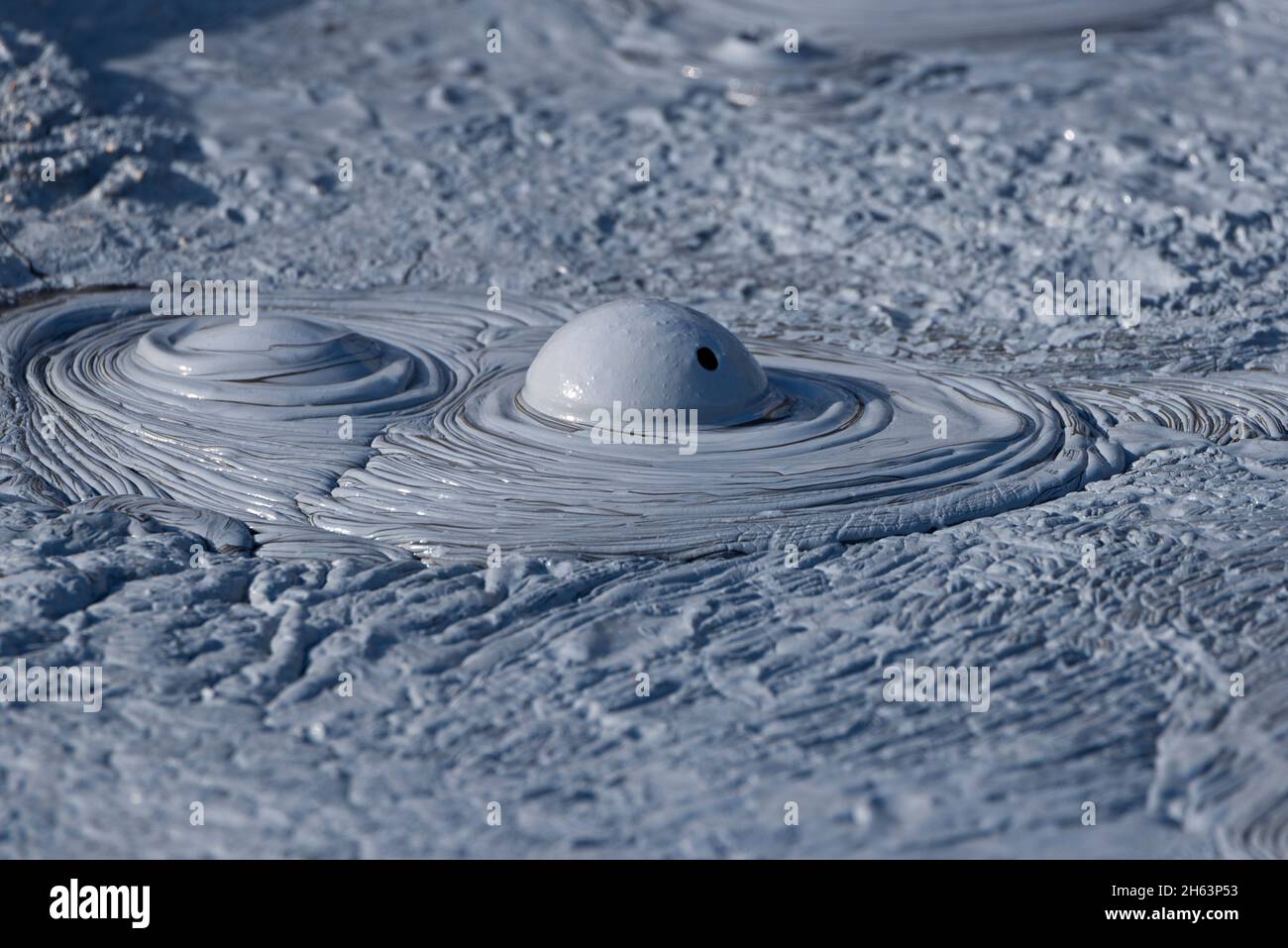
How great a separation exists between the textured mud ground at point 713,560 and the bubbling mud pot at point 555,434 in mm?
116

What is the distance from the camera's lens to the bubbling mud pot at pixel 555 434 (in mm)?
2691

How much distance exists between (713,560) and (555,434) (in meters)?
0.55

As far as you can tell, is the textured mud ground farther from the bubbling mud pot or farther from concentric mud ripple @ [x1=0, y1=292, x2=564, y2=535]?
concentric mud ripple @ [x1=0, y1=292, x2=564, y2=535]

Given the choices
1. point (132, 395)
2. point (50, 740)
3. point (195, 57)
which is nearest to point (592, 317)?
point (132, 395)

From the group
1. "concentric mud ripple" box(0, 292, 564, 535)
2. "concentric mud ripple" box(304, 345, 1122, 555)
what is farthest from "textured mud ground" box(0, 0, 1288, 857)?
"concentric mud ripple" box(0, 292, 564, 535)

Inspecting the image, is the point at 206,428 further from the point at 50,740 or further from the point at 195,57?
the point at 195,57

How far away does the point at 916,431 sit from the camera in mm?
3016

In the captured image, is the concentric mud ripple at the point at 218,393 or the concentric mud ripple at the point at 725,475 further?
the concentric mud ripple at the point at 218,393

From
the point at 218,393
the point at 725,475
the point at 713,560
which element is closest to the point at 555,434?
the point at 725,475

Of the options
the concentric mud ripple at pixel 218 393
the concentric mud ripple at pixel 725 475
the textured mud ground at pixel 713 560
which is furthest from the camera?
the concentric mud ripple at pixel 218 393

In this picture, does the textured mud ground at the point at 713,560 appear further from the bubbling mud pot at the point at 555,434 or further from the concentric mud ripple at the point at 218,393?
the concentric mud ripple at the point at 218,393

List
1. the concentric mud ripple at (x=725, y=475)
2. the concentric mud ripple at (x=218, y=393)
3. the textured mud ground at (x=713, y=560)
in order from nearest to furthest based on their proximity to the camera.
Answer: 1. the textured mud ground at (x=713, y=560)
2. the concentric mud ripple at (x=725, y=475)
3. the concentric mud ripple at (x=218, y=393)

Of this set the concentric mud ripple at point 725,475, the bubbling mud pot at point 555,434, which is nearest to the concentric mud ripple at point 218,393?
the bubbling mud pot at point 555,434

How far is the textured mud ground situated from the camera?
194 cm
